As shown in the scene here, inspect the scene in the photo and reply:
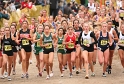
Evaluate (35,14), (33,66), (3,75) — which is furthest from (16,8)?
(3,75)

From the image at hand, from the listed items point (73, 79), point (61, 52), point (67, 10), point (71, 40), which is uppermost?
point (67, 10)

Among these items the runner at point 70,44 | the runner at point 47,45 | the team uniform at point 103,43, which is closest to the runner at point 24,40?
the runner at point 47,45

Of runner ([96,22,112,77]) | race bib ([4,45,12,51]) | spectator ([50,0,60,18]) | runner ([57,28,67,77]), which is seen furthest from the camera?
spectator ([50,0,60,18])

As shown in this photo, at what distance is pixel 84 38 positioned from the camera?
16828mm

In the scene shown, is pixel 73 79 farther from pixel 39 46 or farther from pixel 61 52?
pixel 39 46

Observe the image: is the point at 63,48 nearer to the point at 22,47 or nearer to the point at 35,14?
the point at 22,47

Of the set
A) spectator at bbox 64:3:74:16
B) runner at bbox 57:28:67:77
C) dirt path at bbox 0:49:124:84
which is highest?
spectator at bbox 64:3:74:16

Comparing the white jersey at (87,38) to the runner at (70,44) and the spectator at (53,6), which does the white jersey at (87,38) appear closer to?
the runner at (70,44)

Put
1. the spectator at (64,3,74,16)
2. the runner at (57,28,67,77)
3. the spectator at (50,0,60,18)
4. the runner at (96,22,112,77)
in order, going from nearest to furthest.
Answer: the runner at (96,22,112,77)
the runner at (57,28,67,77)
the spectator at (64,3,74,16)
the spectator at (50,0,60,18)

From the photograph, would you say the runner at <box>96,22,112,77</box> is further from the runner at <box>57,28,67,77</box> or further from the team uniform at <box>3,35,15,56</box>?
the team uniform at <box>3,35,15,56</box>

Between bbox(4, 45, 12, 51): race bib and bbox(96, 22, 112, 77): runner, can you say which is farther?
bbox(96, 22, 112, 77): runner

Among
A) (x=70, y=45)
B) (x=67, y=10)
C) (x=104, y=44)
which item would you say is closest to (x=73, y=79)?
(x=70, y=45)

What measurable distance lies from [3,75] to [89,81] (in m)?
3.76

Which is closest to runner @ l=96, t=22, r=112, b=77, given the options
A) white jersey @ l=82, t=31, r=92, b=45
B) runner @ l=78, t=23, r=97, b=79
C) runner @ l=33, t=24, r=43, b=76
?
runner @ l=78, t=23, r=97, b=79
